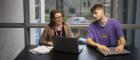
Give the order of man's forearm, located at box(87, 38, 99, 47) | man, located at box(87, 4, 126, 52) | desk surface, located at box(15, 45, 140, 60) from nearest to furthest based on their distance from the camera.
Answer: desk surface, located at box(15, 45, 140, 60), man's forearm, located at box(87, 38, 99, 47), man, located at box(87, 4, 126, 52)

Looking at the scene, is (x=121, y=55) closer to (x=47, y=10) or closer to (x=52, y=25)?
(x=52, y=25)

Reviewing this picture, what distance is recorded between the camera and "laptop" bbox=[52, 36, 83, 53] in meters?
2.48

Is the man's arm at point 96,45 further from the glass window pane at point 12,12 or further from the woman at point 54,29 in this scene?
the glass window pane at point 12,12

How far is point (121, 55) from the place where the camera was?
2.52 meters

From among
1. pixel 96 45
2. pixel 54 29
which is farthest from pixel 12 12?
pixel 96 45

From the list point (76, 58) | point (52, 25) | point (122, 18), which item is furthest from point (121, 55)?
point (122, 18)

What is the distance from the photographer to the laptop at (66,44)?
248 centimetres

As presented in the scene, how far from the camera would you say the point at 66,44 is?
253cm

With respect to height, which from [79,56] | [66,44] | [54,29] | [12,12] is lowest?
[79,56]

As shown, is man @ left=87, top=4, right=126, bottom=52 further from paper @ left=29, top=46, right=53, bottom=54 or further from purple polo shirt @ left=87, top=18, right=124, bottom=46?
paper @ left=29, top=46, right=53, bottom=54

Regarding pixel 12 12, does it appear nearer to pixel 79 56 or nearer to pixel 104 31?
pixel 104 31

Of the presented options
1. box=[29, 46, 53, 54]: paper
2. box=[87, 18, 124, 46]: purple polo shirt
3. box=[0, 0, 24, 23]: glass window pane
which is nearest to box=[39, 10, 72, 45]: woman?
box=[87, 18, 124, 46]: purple polo shirt

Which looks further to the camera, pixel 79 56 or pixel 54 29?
pixel 54 29

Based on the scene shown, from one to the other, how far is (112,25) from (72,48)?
0.77m
